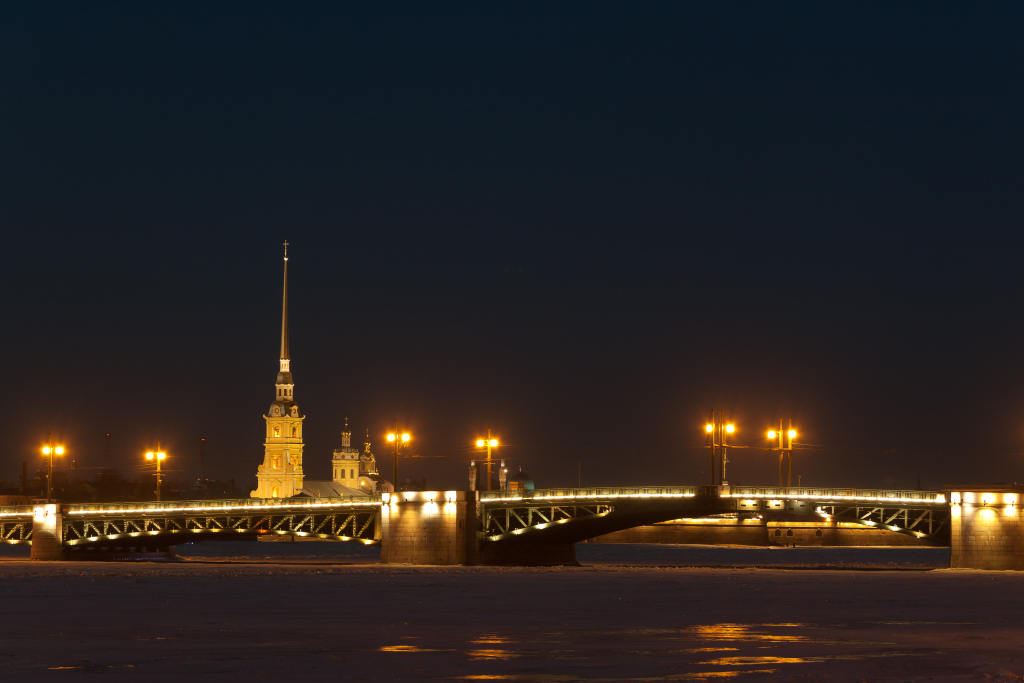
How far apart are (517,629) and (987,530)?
49.5 m

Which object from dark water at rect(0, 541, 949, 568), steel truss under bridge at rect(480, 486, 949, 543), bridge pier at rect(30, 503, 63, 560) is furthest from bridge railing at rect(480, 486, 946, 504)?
bridge pier at rect(30, 503, 63, 560)

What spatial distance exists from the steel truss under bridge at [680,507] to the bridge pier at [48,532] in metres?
33.6

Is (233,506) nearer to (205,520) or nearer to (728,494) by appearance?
(205,520)

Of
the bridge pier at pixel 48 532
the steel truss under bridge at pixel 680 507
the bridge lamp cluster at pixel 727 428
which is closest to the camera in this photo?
→ the steel truss under bridge at pixel 680 507

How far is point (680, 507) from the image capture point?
86.3 meters

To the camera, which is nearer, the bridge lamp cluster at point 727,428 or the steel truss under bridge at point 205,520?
the bridge lamp cluster at point 727,428

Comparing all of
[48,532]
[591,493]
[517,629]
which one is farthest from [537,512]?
[517,629]

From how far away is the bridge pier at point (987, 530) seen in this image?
7888 centimetres

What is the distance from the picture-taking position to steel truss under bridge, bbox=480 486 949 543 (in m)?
84.0

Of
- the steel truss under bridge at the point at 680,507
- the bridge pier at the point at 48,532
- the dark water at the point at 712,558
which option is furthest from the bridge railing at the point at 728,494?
the bridge pier at the point at 48,532

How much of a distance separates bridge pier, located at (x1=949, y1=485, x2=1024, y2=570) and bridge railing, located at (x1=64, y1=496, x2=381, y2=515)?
34.6 meters

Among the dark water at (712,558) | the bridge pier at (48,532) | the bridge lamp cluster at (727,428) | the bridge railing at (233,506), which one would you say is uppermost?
the bridge lamp cluster at (727,428)

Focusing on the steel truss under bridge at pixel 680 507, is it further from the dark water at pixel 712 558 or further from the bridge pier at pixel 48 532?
the bridge pier at pixel 48 532

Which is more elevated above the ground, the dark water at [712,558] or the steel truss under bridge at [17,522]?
the steel truss under bridge at [17,522]
